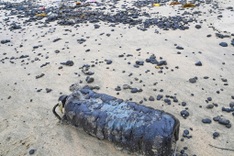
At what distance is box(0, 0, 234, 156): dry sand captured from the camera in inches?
136

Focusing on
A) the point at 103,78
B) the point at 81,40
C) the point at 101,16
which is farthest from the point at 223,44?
the point at 101,16

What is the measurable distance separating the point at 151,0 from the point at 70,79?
24.1ft

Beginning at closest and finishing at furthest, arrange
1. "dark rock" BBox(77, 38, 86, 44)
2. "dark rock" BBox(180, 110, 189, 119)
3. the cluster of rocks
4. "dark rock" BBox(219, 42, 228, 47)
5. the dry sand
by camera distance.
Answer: the dry sand
"dark rock" BBox(180, 110, 189, 119)
"dark rock" BBox(219, 42, 228, 47)
"dark rock" BBox(77, 38, 86, 44)
the cluster of rocks

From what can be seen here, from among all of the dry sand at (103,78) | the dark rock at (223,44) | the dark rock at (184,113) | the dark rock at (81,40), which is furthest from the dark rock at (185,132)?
the dark rock at (81,40)

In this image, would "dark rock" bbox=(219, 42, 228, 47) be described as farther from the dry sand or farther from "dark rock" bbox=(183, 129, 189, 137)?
"dark rock" bbox=(183, 129, 189, 137)

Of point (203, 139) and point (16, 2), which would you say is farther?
point (16, 2)

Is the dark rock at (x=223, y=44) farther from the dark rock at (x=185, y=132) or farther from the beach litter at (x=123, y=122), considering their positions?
the beach litter at (x=123, y=122)

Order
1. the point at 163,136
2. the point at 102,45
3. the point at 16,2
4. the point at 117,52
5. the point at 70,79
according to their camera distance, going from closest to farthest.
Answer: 1. the point at 163,136
2. the point at 70,79
3. the point at 117,52
4. the point at 102,45
5. the point at 16,2

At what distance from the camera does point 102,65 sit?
5.50 meters

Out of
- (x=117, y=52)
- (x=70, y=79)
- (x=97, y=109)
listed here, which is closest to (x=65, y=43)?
(x=117, y=52)

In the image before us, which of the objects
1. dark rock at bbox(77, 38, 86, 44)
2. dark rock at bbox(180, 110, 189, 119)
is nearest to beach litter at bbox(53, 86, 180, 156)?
dark rock at bbox(180, 110, 189, 119)

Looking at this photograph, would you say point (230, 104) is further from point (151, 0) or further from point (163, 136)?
point (151, 0)

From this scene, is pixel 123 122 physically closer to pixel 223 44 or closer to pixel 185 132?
pixel 185 132

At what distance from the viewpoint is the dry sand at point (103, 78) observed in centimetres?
346
